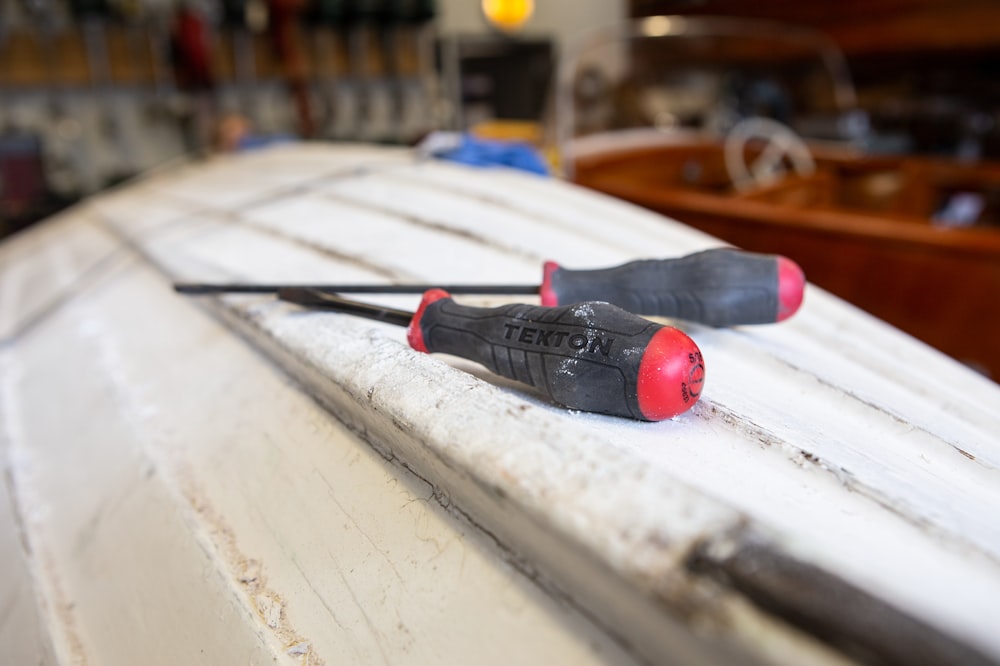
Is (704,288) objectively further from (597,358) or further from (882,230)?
(882,230)

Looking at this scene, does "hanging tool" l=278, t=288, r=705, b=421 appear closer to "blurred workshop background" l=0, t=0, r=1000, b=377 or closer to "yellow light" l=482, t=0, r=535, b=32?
"blurred workshop background" l=0, t=0, r=1000, b=377

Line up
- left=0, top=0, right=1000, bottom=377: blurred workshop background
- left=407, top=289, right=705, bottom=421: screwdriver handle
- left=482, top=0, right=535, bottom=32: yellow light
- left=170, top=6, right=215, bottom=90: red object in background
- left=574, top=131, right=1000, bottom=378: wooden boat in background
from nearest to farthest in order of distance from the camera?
left=407, top=289, right=705, bottom=421: screwdriver handle
left=574, top=131, right=1000, bottom=378: wooden boat in background
left=0, top=0, right=1000, bottom=377: blurred workshop background
left=170, top=6, right=215, bottom=90: red object in background
left=482, top=0, right=535, bottom=32: yellow light

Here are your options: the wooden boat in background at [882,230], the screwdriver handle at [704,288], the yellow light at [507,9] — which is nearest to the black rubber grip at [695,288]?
the screwdriver handle at [704,288]

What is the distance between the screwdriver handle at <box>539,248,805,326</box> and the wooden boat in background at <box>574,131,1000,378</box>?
3.77 feet

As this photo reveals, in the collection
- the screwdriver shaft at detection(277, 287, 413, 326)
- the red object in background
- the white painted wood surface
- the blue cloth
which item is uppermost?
the red object in background

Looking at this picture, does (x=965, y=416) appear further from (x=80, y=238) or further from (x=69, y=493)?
(x=80, y=238)

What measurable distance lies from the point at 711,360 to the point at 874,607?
470 millimetres

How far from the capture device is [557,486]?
0.42 m

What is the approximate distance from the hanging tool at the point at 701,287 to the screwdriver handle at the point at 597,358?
0.63ft

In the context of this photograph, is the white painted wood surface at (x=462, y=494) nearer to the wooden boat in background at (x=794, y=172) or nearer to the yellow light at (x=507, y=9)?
the wooden boat in background at (x=794, y=172)

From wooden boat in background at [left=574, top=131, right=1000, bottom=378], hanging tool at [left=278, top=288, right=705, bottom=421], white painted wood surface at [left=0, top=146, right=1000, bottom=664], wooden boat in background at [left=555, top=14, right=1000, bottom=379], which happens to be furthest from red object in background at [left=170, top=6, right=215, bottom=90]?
hanging tool at [left=278, top=288, right=705, bottom=421]

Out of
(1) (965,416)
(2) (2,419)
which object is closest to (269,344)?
(2) (2,419)

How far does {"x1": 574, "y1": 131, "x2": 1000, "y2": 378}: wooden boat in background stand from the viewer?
1.63m

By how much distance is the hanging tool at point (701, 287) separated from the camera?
0.76m
